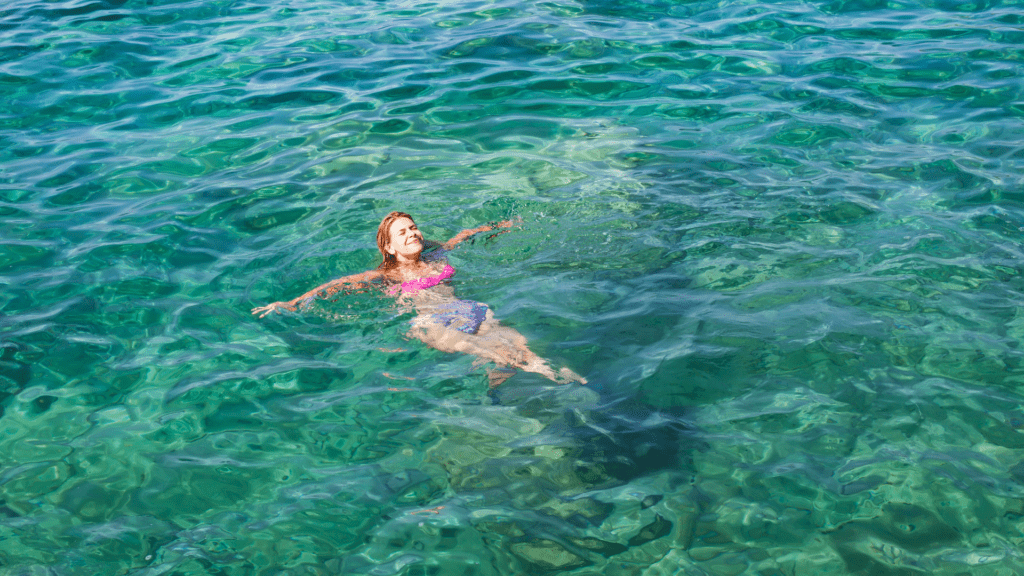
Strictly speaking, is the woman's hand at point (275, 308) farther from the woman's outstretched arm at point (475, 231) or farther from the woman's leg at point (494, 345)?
the woman's outstretched arm at point (475, 231)

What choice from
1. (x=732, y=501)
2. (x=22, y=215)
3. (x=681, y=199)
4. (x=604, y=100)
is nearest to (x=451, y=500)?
(x=732, y=501)

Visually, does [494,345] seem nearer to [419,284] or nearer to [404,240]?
[419,284]

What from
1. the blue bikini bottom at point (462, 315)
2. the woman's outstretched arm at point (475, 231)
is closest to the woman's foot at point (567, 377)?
the blue bikini bottom at point (462, 315)

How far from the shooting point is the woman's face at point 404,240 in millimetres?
7145

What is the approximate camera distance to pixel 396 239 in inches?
283

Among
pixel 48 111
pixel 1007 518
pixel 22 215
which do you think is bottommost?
pixel 1007 518

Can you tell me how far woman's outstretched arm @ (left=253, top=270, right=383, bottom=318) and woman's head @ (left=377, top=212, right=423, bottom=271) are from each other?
0.17m

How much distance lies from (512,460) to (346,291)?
107 inches

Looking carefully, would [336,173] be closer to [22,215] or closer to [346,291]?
[346,291]

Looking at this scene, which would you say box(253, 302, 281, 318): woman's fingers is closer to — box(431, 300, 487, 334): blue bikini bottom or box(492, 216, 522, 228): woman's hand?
box(431, 300, 487, 334): blue bikini bottom

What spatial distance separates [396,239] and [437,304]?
0.86 m

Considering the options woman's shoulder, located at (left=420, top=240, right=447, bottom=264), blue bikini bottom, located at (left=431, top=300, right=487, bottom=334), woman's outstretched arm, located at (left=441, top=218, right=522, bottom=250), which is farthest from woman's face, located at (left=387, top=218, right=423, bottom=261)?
blue bikini bottom, located at (left=431, top=300, right=487, bottom=334)

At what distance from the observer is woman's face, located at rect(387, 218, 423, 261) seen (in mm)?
7145

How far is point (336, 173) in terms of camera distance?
9414 millimetres
